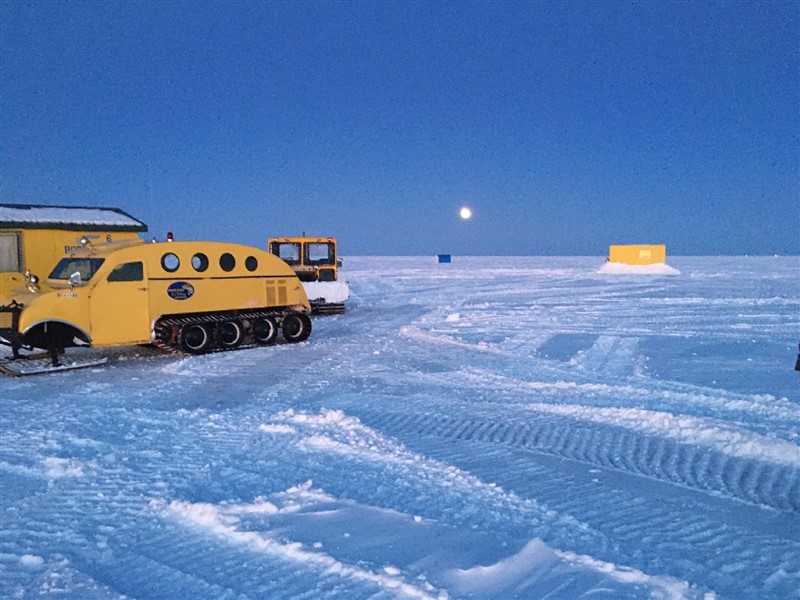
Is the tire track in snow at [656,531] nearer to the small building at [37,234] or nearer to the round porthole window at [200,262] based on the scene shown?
the round porthole window at [200,262]

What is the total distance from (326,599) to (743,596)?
247 cm

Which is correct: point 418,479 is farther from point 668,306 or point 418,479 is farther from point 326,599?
point 668,306

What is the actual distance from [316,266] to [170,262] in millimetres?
→ 7027

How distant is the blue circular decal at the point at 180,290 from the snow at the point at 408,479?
145 cm

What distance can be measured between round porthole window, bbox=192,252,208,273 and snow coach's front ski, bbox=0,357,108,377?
8.00 feet

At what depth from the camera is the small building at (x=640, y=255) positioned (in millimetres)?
47906

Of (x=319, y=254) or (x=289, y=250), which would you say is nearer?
(x=289, y=250)

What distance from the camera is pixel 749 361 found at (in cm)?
1032

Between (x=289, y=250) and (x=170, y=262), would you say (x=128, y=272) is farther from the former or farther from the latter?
(x=289, y=250)

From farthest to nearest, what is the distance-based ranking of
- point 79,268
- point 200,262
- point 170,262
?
1. point 200,262
2. point 170,262
3. point 79,268

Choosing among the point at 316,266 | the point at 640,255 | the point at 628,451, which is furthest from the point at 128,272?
the point at 640,255

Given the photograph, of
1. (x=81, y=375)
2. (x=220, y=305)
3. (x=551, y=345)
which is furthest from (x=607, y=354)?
(x=81, y=375)

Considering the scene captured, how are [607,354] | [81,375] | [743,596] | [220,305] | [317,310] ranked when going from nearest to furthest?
[743,596] → [81,375] → [607,354] → [220,305] → [317,310]

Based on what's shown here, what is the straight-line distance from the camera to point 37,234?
56.5ft
